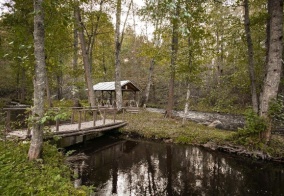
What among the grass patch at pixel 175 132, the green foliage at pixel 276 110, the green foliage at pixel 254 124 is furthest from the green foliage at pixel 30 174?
the green foliage at pixel 276 110

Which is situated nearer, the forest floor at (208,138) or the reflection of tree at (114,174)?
the reflection of tree at (114,174)

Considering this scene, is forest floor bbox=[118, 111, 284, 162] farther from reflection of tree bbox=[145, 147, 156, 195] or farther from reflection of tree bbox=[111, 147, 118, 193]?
reflection of tree bbox=[111, 147, 118, 193]

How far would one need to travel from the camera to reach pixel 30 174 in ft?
16.2

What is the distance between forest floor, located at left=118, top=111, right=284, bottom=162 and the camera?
973 centimetres

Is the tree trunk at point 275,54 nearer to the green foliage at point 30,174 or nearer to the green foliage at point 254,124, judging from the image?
the green foliage at point 254,124

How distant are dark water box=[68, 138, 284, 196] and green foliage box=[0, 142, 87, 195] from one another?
5.96 feet

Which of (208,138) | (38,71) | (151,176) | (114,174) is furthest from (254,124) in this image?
(38,71)

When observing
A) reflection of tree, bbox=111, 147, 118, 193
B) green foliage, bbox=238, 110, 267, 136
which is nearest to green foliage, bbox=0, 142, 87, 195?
reflection of tree, bbox=111, 147, 118, 193

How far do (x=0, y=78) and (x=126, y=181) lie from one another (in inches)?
1430

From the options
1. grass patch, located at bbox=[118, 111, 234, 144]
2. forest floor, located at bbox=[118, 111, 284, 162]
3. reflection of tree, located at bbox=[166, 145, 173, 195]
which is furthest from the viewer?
grass patch, located at bbox=[118, 111, 234, 144]

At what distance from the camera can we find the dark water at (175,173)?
277 inches

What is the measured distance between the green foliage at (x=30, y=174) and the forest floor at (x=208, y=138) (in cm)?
806

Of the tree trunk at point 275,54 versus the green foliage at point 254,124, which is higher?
the tree trunk at point 275,54

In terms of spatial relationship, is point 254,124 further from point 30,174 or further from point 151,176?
point 30,174
